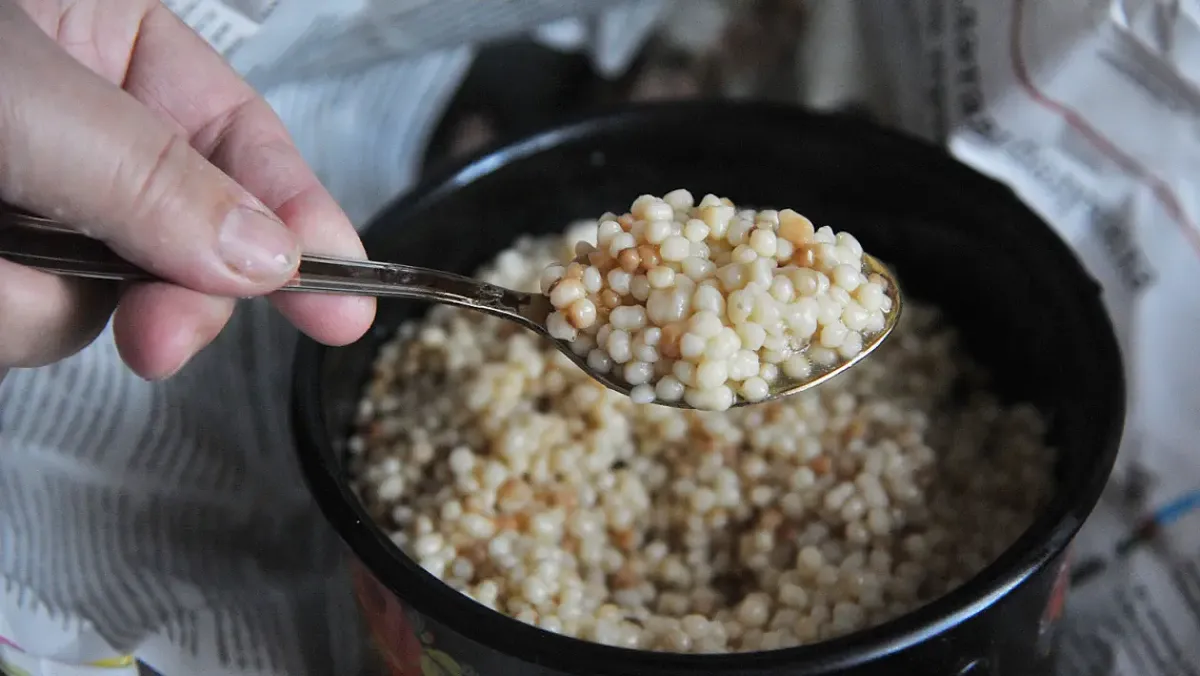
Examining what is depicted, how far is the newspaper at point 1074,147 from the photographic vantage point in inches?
33.5

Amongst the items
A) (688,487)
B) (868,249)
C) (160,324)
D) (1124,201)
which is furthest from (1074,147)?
(160,324)

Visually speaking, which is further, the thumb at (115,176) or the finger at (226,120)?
the finger at (226,120)

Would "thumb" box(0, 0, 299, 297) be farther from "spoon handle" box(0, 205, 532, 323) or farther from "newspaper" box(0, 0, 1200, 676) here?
"newspaper" box(0, 0, 1200, 676)

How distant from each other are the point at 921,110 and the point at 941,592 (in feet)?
1.67

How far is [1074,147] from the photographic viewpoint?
964mm

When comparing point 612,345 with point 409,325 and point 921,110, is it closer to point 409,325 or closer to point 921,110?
point 409,325

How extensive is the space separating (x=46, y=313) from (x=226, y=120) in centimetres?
22

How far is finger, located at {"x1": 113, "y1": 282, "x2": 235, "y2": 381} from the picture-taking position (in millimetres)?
613

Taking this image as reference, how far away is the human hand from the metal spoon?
0.06ft

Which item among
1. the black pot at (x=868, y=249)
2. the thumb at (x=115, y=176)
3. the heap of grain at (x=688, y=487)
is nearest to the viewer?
the thumb at (x=115, y=176)

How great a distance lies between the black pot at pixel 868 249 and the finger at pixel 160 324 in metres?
0.12

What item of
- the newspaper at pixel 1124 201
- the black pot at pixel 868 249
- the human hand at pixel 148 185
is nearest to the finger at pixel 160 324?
the human hand at pixel 148 185

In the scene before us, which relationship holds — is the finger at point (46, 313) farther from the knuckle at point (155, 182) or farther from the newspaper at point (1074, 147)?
the newspaper at point (1074, 147)

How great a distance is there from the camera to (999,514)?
2.64ft
